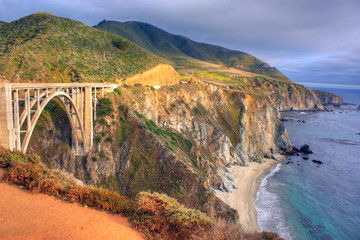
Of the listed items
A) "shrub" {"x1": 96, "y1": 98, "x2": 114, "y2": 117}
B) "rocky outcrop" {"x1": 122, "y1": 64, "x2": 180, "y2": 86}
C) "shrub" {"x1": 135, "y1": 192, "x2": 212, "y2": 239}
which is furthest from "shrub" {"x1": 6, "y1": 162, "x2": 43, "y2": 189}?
"rocky outcrop" {"x1": 122, "y1": 64, "x2": 180, "y2": 86}

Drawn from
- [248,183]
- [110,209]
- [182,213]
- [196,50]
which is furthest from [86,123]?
[196,50]

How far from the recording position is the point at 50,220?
8023 millimetres

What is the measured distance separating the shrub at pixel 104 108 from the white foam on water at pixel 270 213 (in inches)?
1016

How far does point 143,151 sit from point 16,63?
21.7 meters

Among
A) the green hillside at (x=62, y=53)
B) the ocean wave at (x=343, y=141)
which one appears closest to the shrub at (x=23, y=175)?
the green hillside at (x=62, y=53)

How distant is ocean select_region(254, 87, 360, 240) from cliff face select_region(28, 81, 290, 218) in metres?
6.95

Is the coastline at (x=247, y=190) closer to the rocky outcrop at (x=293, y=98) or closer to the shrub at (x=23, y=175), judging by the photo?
the shrub at (x=23, y=175)

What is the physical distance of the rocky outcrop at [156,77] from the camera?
42.7 meters

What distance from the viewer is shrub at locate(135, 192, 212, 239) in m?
8.53

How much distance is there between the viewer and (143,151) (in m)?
28.6

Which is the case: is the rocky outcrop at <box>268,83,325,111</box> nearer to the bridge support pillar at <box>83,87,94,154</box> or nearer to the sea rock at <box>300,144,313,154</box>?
the sea rock at <box>300,144,313,154</box>

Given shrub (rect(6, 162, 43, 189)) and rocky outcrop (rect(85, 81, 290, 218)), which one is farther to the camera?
rocky outcrop (rect(85, 81, 290, 218))

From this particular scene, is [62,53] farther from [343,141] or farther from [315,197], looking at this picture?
[343,141]

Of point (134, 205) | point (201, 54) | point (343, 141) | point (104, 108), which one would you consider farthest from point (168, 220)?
point (201, 54)
